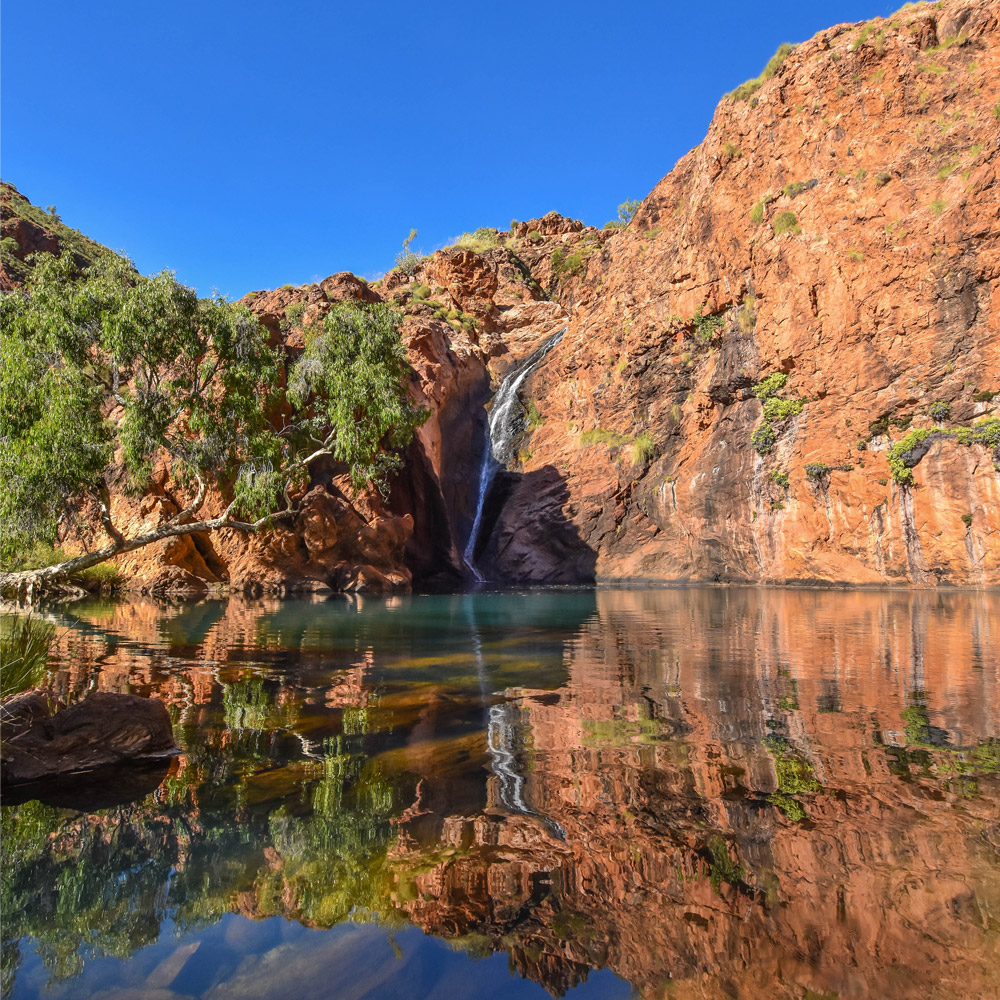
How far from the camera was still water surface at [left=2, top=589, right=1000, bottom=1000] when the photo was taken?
2879 millimetres

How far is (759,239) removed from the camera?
3553 cm

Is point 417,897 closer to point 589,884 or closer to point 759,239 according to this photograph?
point 589,884

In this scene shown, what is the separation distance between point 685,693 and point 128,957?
645cm

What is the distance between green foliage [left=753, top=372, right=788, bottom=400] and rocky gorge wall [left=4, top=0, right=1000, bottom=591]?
4.7 inches

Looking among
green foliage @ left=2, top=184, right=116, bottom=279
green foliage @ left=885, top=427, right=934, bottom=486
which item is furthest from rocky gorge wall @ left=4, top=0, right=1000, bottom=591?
green foliage @ left=2, top=184, right=116, bottom=279

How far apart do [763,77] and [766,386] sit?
762 inches

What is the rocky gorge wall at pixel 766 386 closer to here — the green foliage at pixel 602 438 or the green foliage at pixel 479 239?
the green foliage at pixel 602 438

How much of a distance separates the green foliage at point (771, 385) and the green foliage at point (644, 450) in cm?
676

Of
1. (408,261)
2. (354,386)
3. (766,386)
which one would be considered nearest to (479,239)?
(408,261)

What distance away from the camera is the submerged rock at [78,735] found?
17.0 ft

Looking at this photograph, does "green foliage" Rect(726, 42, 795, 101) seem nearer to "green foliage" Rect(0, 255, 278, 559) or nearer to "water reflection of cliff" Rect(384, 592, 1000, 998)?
"green foliage" Rect(0, 255, 278, 559)

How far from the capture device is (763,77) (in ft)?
127

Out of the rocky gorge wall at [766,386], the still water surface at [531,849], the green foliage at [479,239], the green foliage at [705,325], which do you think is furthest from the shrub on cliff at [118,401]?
the green foliage at [479,239]

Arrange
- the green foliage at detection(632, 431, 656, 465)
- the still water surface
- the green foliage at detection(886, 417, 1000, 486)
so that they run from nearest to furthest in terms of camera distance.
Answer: the still water surface
the green foliage at detection(886, 417, 1000, 486)
the green foliage at detection(632, 431, 656, 465)
